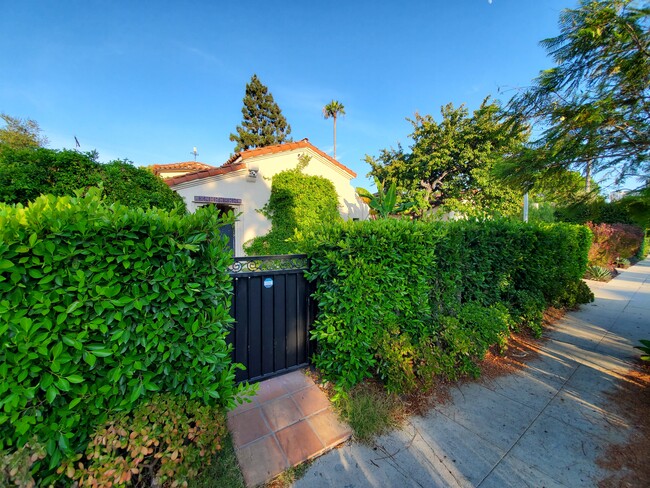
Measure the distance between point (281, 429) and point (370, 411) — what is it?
921 mm

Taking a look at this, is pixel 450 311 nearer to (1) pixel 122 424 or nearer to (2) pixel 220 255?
(2) pixel 220 255

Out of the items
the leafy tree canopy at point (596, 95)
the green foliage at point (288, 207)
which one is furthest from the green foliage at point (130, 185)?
the leafy tree canopy at point (596, 95)

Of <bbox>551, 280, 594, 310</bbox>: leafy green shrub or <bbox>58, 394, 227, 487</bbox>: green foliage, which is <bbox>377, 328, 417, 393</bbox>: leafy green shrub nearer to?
<bbox>58, 394, 227, 487</bbox>: green foliage

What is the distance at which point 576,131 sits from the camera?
2922mm

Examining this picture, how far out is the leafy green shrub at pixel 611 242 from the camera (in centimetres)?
1121

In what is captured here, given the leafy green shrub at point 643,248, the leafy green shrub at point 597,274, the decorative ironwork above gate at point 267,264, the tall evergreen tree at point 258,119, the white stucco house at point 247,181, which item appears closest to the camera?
the decorative ironwork above gate at point 267,264

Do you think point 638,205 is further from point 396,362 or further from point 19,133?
point 19,133

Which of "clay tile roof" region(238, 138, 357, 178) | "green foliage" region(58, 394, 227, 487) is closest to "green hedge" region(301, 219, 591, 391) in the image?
"green foliage" region(58, 394, 227, 487)

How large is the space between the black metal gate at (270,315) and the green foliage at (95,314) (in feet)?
3.13

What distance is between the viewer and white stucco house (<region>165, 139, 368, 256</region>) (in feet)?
25.3

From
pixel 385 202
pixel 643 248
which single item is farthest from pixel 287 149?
pixel 643 248

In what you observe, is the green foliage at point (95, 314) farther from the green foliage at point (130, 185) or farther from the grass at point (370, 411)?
the green foliage at point (130, 185)

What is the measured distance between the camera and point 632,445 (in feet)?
7.47

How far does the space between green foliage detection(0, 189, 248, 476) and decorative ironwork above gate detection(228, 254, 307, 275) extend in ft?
2.92
